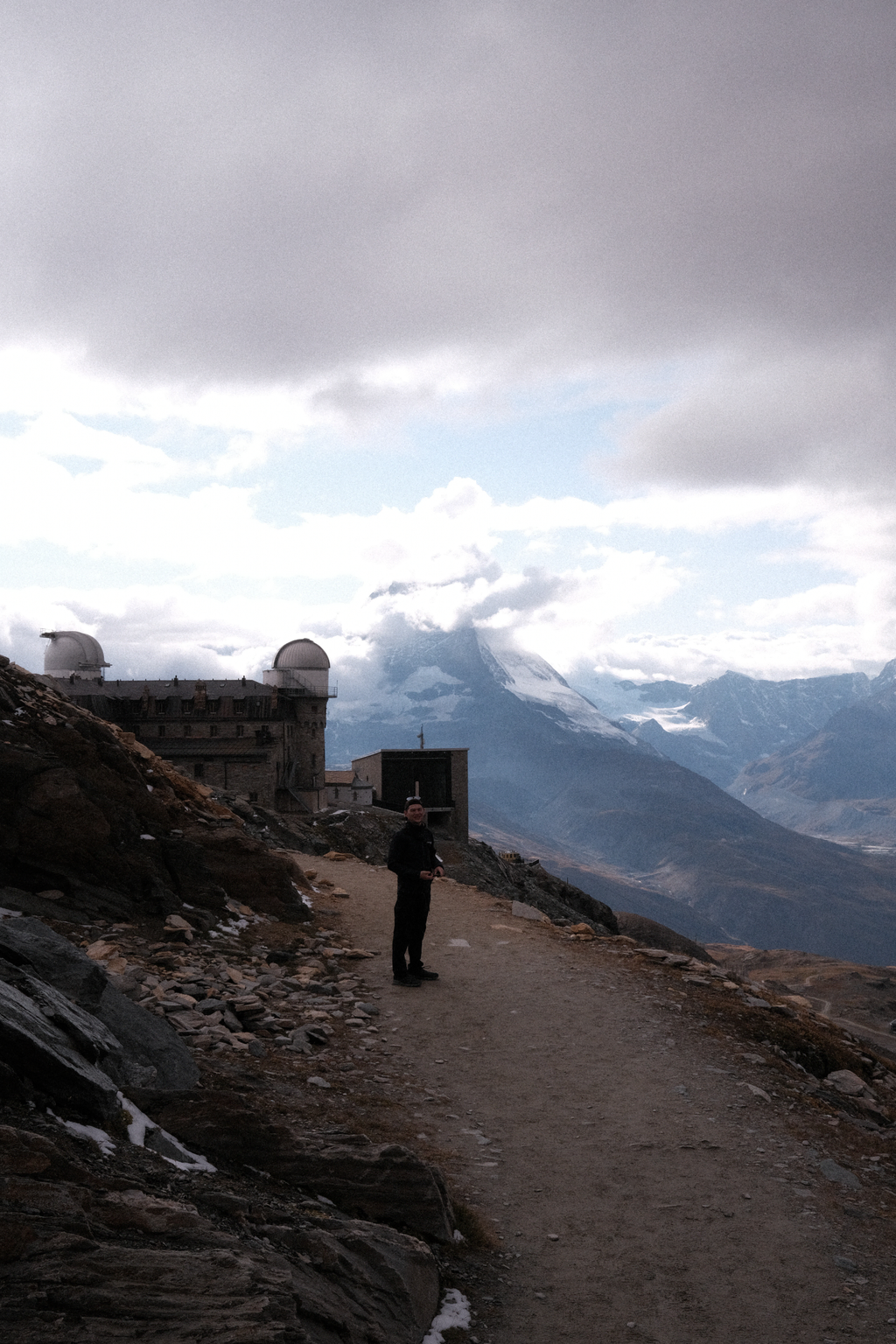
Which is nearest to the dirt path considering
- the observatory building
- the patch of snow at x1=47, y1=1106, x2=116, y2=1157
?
the patch of snow at x1=47, y1=1106, x2=116, y2=1157

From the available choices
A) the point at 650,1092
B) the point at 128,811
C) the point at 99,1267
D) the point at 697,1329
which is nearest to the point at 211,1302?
the point at 99,1267

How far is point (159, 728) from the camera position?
82.9 meters

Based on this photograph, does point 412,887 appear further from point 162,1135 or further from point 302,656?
point 302,656

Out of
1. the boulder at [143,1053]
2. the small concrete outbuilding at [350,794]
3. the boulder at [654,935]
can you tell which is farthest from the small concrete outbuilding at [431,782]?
the boulder at [143,1053]

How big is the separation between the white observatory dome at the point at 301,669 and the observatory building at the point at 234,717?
0.26 ft

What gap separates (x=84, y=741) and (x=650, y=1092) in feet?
38.4

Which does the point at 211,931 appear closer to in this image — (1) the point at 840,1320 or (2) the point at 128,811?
(2) the point at 128,811

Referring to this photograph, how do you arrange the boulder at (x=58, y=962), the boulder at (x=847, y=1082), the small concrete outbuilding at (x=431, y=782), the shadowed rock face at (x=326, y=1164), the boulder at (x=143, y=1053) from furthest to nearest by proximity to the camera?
the small concrete outbuilding at (x=431, y=782) → the boulder at (x=847, y=1082) → the boulder at (x=58, y=962) → the boulder at (x=143, y=1053) → the shadowed rock face at (x=326, y=1164)

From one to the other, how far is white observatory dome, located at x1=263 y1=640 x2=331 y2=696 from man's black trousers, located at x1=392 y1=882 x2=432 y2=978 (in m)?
71.0

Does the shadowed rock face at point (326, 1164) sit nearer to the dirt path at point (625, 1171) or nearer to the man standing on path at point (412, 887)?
the dirt path at point (625, 1171)

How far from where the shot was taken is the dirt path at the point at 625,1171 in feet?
23.7

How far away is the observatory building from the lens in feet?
267

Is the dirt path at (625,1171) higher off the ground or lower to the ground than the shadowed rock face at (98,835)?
lower

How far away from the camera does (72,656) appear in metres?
86.9
